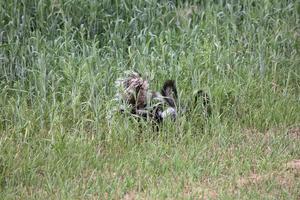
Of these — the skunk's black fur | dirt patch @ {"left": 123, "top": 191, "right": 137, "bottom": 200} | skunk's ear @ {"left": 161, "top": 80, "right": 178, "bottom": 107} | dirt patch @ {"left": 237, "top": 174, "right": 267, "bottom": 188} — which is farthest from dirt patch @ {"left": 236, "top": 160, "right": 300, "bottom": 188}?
skunk's ear @ {"left": 161, "top": 80, "right": 178, "bottom": 107}

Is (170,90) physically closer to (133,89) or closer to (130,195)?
(133,89)

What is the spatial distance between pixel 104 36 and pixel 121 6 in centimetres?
51

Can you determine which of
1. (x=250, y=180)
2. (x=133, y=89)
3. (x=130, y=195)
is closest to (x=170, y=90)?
(x=133, y=89)

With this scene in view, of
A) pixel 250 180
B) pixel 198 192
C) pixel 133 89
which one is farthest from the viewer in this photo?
pixel 133 89

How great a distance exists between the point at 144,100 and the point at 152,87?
43cm

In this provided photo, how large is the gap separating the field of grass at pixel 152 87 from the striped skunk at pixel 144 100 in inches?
4.8

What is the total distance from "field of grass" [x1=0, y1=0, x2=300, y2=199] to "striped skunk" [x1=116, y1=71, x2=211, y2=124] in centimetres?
12

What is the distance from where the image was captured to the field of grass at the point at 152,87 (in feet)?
16.6

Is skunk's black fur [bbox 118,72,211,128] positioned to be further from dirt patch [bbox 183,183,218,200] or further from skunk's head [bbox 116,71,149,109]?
dirt patch [bbox 183,183,218,200]

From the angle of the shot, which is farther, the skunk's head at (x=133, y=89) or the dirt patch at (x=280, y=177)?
the skunk's head at (x=133, y=89)

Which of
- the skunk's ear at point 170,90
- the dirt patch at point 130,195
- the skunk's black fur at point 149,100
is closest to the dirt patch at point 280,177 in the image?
the dirt patch at point 130,195

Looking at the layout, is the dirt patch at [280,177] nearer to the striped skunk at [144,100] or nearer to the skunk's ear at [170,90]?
the striped skunk at [144,100]

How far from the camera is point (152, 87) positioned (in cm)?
643

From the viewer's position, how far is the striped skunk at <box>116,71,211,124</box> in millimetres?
5941
